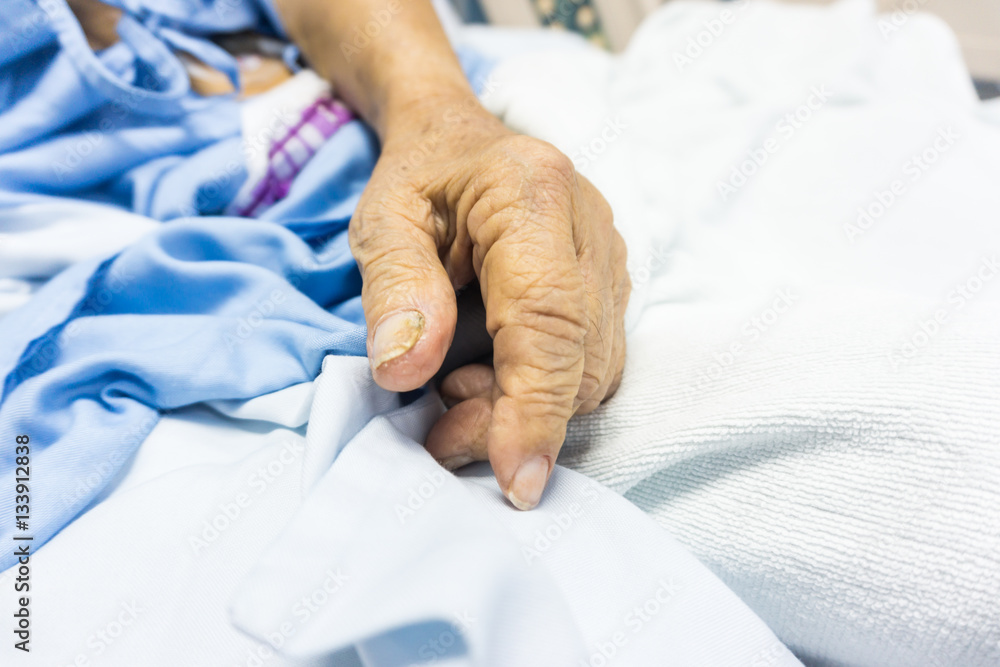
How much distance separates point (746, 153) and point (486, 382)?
53 centimetres

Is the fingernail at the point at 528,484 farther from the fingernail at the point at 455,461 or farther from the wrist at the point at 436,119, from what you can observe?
the wrist at the point at 436,119

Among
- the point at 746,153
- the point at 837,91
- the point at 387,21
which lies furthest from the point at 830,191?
the point at 387,21

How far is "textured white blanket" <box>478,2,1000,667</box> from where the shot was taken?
406 mm

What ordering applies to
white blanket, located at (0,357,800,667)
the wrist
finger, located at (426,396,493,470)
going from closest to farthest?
white blanket, located at (0,357,800,667) < finger, located at (426,396,493,470) < the wrist

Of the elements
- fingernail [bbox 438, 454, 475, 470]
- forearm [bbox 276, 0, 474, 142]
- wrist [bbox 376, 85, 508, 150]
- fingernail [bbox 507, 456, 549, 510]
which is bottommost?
fingernail [bbox 438, 454, 475, 470]

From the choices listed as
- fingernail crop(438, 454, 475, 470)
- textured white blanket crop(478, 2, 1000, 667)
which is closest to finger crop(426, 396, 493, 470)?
fingernail crop(438, 454, 475, 470)

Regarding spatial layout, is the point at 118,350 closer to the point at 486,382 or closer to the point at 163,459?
the point at 163,459

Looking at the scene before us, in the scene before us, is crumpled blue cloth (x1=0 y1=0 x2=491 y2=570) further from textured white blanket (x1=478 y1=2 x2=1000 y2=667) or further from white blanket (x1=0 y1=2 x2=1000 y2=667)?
textured white blanket (x1=478 y1=2 x2=1000 y2=667)

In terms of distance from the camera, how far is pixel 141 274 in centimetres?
57

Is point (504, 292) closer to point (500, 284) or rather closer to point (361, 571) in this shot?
point (500, 284)

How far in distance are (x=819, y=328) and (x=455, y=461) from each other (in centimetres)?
34

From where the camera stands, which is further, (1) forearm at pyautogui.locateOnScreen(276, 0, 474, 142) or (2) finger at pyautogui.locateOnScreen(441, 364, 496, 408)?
(1) forearm at pyautogui.locateOnScreen(276, 0, 474, 142)

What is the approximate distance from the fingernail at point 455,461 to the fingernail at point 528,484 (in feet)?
0.21

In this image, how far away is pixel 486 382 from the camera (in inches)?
20.4
